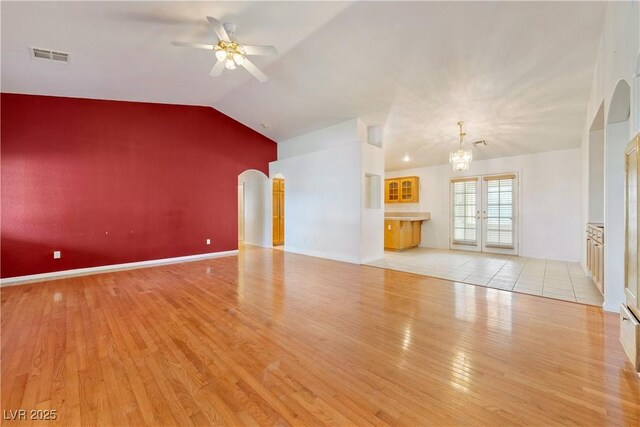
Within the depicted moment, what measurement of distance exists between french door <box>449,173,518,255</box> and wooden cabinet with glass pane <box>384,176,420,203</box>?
3.26ft

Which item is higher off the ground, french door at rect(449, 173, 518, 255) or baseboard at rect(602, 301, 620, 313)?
french door at rect(449, 173, 518, 255)

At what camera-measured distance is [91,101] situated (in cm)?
512

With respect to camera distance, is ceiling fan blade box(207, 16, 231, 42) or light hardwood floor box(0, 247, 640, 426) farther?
ceiling fan blade box(207, 16, 231, 42)

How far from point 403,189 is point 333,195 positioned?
10.6ft

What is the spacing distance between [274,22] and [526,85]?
3.76 metres

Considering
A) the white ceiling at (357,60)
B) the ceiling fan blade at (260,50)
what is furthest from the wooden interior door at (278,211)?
the ceiling fan blade at (260,50)

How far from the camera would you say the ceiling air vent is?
3547mm

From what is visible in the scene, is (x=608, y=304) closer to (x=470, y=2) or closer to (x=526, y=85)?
(x=526, y=85)

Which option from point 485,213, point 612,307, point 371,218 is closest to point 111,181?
point 371,218

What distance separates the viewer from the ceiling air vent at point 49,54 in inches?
140

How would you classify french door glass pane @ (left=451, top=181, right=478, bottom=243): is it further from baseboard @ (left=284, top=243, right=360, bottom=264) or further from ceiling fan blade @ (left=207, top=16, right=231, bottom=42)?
ceiling fan blade @ (left=207, top=16, right=231, bottom=42)

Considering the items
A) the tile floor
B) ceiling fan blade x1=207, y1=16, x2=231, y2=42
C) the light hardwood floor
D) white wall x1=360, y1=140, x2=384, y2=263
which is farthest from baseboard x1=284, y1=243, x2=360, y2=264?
ceiling fan blade x1=207, y1=16, x2=231, y2=42

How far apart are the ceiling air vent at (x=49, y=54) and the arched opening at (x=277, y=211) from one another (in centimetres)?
506

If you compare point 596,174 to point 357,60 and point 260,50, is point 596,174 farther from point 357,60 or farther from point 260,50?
point 260,50
